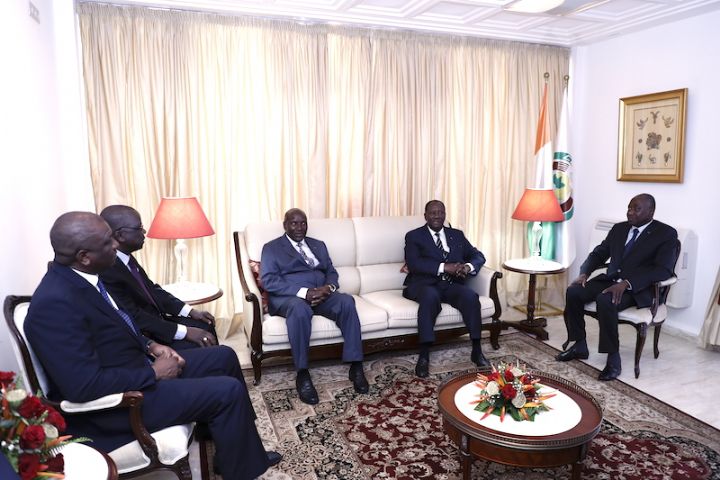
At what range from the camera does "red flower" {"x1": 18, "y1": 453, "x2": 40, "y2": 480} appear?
133cm

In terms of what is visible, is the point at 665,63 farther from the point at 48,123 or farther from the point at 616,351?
the point at 48,123

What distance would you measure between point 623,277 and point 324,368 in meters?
2.31

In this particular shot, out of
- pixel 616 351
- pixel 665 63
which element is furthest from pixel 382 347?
pixel 665 63

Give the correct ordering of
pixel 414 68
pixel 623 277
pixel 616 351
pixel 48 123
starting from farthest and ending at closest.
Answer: pixel 414 68
pixel 623 277
pixel 616 351
pixel 48 123

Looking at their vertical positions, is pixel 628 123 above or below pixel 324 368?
above

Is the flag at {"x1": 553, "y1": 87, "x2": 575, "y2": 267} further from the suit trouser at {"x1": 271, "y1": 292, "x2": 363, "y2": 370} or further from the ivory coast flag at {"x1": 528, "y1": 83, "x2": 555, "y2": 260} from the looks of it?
the suit trouser at {"x1": 271, "y1": 292, "x2": 363, "y2": 370}

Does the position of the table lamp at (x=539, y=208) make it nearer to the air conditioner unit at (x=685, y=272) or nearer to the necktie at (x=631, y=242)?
the necktie at (x=631, y=242)

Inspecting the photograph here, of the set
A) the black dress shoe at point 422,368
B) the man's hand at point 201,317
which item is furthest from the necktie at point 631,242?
the man's hand at point 201,317

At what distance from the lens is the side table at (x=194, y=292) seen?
3471 mm

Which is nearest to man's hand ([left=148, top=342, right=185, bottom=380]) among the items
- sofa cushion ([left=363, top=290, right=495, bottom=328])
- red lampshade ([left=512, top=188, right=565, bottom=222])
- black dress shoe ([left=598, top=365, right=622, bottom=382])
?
sofa cushion ([left=363, top=290, right=495, bottom=328])

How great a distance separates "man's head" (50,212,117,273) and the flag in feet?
14.0

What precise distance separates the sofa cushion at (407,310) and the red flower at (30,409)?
2552 millimetres

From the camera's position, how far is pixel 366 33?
4.59m

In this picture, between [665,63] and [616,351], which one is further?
[665,63]
